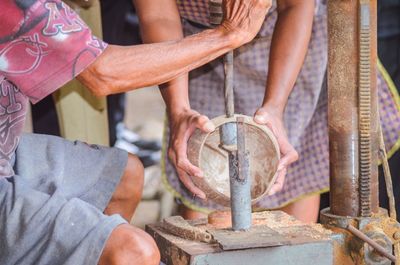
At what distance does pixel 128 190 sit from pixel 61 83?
527mm

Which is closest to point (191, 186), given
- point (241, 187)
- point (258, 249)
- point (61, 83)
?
point (241, 187)

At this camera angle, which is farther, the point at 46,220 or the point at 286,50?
the point at 286,50

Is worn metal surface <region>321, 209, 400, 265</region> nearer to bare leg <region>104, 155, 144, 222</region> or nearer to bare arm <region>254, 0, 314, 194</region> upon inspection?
bare arm <region>254, 0, 314, 194</region>

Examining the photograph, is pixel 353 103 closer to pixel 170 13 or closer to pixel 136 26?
pixel 170 13

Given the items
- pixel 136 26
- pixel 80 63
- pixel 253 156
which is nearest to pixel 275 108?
pixel 253 156

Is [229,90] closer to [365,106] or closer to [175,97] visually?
[365,106]

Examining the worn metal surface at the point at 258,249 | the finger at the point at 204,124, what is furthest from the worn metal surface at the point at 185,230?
the finger at the point at 204,124

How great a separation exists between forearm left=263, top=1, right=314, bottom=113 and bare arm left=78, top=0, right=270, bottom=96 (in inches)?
19.3

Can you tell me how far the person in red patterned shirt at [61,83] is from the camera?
1.95 metres

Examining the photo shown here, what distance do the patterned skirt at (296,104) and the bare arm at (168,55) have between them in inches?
32.8

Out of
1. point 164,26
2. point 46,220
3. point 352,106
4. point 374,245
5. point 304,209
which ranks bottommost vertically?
point 304,209

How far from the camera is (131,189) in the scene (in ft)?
7.99

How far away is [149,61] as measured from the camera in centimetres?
208

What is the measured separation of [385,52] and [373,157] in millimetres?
1532
